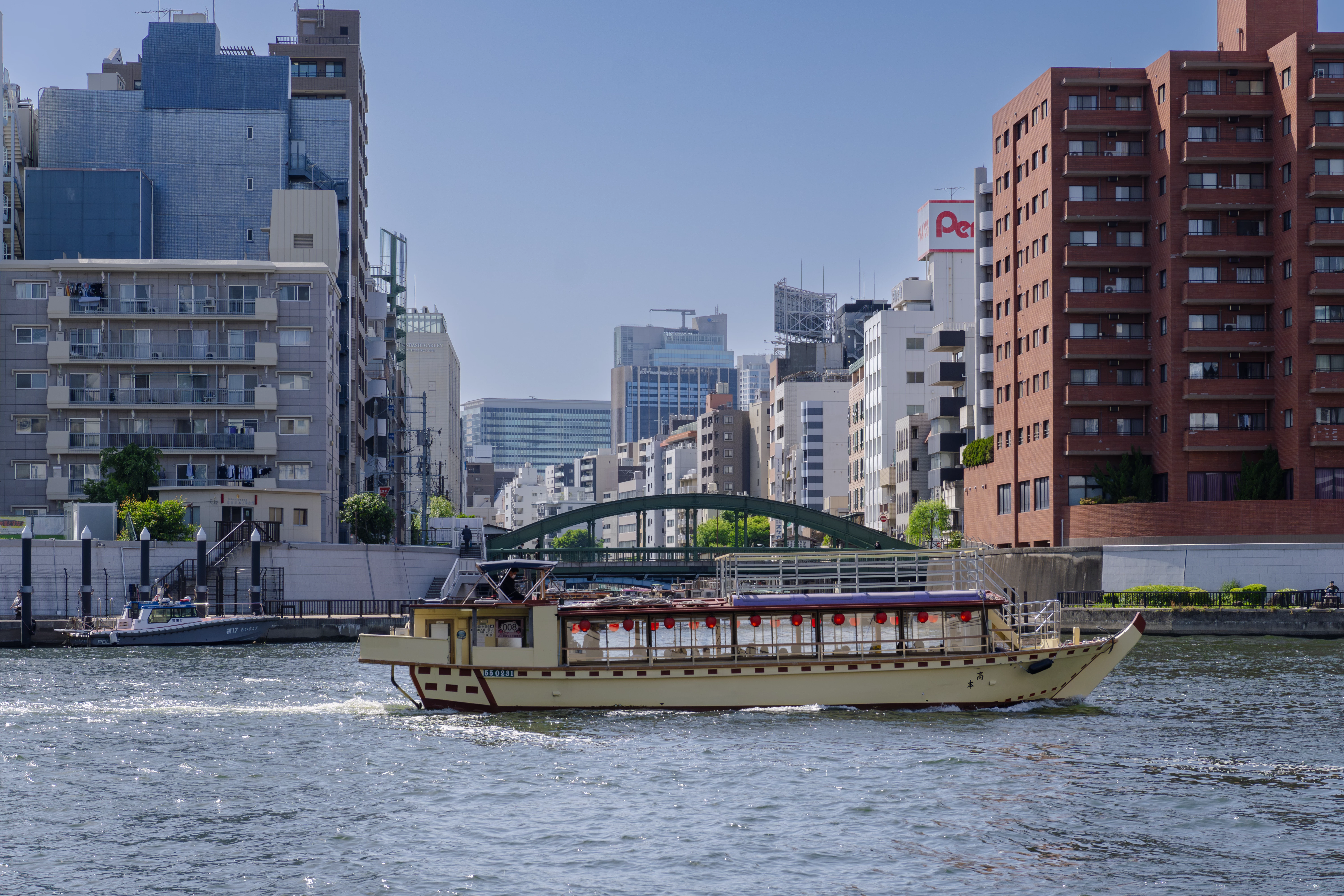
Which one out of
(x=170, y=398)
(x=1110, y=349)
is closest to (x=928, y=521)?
(x=1110, y=349)

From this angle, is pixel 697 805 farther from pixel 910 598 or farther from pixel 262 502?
pixel 262 502

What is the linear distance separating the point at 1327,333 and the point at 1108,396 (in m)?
13.6

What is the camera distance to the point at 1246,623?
75.7 metres

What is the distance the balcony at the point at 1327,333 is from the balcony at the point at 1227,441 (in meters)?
6.47

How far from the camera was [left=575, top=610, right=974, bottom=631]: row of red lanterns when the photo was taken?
133 ft

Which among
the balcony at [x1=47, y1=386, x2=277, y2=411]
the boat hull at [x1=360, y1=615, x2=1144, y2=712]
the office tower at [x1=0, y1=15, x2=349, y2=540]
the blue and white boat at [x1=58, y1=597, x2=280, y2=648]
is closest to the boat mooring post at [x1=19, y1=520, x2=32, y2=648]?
the blue and white boat at [x1=58, y1=597, x2=280, y2=648]

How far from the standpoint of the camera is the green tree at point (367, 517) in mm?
102438

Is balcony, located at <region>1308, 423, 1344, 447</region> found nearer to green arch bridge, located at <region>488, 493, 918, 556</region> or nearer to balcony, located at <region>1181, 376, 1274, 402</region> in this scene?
balcony, located at <region>1181, 376, 1274, 402</region>

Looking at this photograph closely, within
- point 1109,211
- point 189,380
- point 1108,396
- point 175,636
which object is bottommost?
point 175,636

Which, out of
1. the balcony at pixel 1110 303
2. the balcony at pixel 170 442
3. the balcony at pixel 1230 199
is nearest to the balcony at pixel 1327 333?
the balcony at pixel 1230 199

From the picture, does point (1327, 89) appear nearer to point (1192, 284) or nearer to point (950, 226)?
point (1192, 284)

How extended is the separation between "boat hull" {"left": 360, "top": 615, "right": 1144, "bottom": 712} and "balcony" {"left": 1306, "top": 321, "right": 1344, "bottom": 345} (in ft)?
180

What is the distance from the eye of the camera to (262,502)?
91875 millimetres

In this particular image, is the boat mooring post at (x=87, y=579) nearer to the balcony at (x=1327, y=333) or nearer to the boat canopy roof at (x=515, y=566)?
the boat canopy roof at (x=515, y=566)
